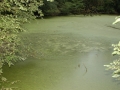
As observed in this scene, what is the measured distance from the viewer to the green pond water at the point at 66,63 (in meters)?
2.36

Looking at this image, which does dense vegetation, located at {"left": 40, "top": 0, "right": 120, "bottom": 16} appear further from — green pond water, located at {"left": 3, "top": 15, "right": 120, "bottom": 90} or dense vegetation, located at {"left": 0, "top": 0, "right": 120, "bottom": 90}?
green pond water, located at {"left": 3, "top": 15, "right": 120, "bottom": 90}

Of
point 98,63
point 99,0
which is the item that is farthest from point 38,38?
point 99,0

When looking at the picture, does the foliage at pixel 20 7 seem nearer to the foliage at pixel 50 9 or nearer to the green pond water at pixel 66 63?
the green pond water at pixel 66 63

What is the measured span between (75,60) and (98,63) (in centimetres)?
34

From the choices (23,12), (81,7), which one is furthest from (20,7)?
(81,7)

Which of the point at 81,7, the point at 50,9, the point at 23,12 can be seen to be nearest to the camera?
the point at 23,12

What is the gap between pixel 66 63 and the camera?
9.78ft

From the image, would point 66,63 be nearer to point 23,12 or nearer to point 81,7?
point 23,12

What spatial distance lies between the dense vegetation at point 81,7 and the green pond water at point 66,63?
9.60ft

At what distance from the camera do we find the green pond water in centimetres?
236

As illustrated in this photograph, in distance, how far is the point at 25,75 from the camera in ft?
8.34

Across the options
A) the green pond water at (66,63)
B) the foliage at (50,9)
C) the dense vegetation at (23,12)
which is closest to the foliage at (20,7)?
the dense vegetation at (23,12)

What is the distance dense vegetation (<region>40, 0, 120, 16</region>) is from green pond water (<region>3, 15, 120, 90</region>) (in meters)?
2.93

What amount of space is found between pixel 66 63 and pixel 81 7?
6.51 m
